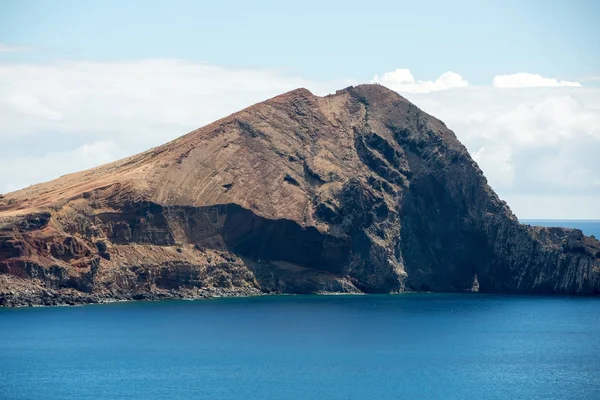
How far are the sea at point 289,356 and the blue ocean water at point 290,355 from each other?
151 millimetres

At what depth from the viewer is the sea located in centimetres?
13650

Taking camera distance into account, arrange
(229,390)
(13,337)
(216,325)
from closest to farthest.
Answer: (229,390), (13,337), (216,325)

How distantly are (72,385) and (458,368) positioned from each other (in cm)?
4554

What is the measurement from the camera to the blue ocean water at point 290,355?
13662 centimetres

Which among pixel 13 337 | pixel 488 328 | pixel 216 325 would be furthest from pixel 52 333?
pixel 488 328

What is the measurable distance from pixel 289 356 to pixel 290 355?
2.49 feet

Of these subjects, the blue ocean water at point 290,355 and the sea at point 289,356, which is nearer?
the sea at point 289,356

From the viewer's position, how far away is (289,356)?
15838 cm

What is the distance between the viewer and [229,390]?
136 metres

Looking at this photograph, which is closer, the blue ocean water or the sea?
the sea

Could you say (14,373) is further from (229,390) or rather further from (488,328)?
(488,328)

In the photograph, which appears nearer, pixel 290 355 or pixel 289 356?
pixel 289 356

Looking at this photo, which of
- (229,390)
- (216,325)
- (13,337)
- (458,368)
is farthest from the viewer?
(216,325)

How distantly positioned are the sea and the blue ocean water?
5.9 inches
